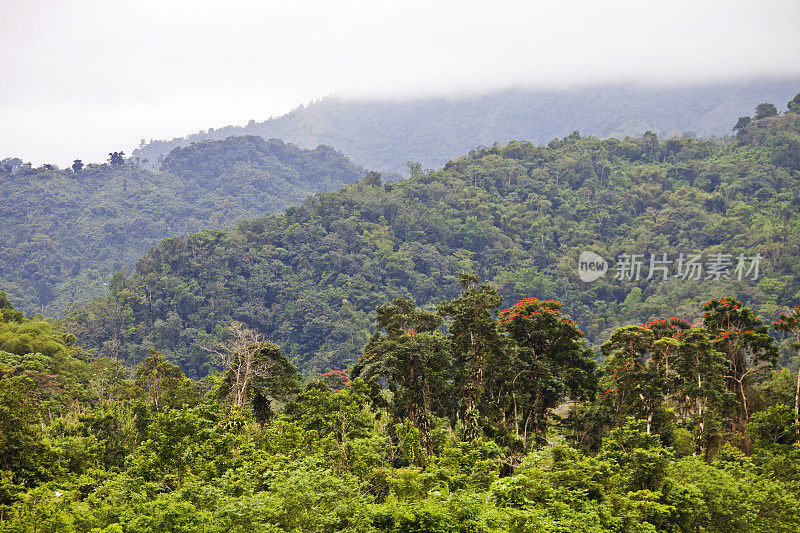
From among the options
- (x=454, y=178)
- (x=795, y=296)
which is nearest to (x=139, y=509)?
(x=795, y=296)

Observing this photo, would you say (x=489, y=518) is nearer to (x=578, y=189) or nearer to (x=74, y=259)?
(x=578, y=189)

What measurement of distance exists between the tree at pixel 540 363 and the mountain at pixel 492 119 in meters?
119

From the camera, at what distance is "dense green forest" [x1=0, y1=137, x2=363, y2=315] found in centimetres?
6481

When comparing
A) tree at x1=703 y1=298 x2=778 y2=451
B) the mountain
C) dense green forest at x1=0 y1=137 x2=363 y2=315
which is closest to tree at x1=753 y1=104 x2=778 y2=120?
tree at x1=703 y1=298 x2=778 y2=451

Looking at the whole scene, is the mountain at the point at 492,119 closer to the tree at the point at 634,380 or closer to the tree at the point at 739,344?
the tree at the point at 739,344

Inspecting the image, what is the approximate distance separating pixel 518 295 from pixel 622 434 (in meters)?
40.2

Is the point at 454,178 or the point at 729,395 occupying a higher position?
the point at 454,178

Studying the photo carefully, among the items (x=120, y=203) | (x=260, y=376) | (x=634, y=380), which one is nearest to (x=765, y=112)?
(x=634, y=380)

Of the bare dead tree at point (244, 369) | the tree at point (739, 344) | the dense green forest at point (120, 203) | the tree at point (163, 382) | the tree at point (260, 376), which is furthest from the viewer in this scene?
the dense green forest at point (120, 203)

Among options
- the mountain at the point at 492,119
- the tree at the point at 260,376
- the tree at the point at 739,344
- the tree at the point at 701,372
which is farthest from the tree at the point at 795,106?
the tree at the point at 260,376

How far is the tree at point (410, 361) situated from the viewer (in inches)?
549

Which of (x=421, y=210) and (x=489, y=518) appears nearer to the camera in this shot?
(x=489, y=518)

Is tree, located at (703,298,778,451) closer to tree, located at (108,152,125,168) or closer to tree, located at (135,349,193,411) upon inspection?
tree, located at (135,349,193,411)

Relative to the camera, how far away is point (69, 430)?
14.2 metres
